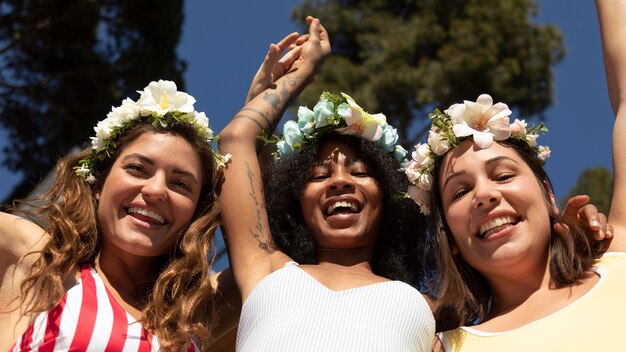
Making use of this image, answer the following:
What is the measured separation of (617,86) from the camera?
199 inches

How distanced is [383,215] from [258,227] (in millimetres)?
762

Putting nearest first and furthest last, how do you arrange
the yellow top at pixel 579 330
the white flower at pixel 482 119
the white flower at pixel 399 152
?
the yellow top at pixel 579 330
the white flower at pixel 482 119
the white flower at pixel 399 152

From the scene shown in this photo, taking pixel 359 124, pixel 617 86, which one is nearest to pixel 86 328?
pixel 359 124

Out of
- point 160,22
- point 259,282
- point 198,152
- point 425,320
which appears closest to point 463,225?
point 425,320

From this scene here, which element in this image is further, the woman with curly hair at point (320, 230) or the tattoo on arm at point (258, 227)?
the tattoo on arm at point (258, 227)

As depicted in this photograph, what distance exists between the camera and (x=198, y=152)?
508 cm

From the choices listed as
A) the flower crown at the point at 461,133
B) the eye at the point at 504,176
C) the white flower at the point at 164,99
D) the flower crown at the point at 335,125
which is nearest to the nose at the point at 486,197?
the eye at the point at 504,176

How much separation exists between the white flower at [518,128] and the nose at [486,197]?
1.61 ft

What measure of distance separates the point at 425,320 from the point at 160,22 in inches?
636

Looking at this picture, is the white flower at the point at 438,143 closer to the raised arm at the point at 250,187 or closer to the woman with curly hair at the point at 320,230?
the woman with curly hair at the point at 320,230

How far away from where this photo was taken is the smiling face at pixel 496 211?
4551mm

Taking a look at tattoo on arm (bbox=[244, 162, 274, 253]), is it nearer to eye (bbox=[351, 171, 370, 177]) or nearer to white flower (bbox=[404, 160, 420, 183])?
eye (bbox=[351, 171, 370, 177])

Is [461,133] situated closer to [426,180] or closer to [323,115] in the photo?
[426,180]

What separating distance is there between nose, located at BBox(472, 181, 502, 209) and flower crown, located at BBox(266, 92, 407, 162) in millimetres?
896
